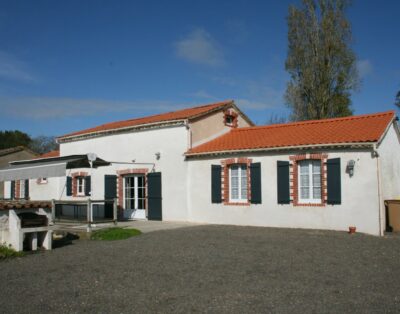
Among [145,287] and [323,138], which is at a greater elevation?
[323,138]

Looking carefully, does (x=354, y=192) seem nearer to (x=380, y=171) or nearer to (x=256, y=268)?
(x=380, y=171)

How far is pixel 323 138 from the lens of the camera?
13.9m

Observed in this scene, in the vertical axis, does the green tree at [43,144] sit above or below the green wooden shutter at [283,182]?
above

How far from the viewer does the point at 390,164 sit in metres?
14.4

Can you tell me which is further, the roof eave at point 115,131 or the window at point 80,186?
the window at point 80,186

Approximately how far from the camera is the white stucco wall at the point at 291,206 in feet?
41.7

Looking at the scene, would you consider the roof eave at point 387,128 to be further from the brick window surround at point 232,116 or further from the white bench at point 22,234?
the white bench at point 22,234

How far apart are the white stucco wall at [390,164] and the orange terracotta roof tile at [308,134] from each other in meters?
0.59

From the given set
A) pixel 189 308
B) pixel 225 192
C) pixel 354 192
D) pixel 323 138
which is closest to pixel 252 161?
pixel 225 192

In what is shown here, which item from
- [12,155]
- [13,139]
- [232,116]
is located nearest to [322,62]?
[232,116]

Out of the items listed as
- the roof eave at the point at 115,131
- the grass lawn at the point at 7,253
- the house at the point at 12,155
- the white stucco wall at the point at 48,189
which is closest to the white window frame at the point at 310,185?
the roof eave at the point at 115,131

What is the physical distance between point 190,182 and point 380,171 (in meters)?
6.94

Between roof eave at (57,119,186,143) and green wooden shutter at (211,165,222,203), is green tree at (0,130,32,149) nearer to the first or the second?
roof eave at (57,119,186,143)

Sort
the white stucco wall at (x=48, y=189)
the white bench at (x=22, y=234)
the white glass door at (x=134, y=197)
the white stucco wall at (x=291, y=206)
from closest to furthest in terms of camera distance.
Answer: the white bench at (x=22, y=234) < the white stucco wall at (x=291, y=206) < the white glass door at (x=134, y=197) < the white stucco wall at (x=48, y=189)
